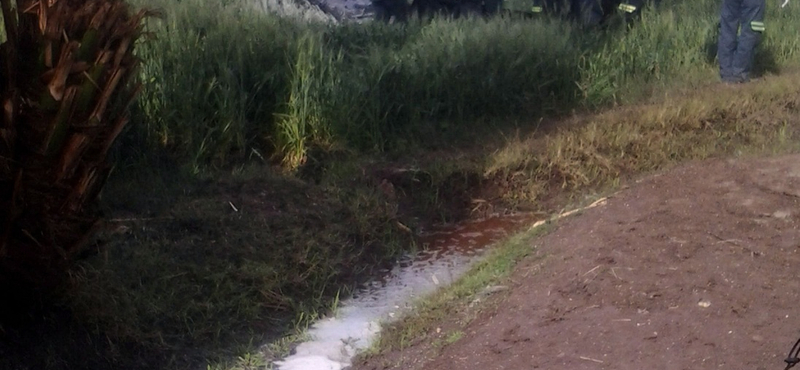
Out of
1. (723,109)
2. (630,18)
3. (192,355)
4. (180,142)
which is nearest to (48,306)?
(192,355)

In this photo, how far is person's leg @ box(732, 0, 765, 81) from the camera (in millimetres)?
8781

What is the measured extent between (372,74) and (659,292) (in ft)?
12.7

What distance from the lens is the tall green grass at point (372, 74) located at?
22.2ft

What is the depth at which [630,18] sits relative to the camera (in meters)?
10.6

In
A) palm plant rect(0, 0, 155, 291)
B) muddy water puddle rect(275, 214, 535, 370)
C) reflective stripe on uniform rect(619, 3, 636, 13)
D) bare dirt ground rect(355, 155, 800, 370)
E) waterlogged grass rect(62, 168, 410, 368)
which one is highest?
palm plant rect(0, 0, 155, 291)

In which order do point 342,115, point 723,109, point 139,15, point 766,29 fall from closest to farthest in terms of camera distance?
1. point 139,15
2. point 342,115
3. point 723,109
4. point 766,29

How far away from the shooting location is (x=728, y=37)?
898 cm

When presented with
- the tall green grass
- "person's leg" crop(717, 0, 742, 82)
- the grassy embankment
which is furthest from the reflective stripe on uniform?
"person's leg" crop(717, 0, 742, 82)

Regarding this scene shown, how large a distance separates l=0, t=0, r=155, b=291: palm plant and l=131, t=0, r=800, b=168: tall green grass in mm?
2450

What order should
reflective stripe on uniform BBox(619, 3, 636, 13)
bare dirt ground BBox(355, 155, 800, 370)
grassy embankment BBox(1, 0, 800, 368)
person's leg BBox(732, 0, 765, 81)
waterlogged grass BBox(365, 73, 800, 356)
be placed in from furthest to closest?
reflective stripe on uniform BBox(619, 3, 636, 13) → person's leg BBox(732, 0, 765, 81) → waterlogged grass BBox(365, 73, 800, 356) → grassy embankment BBox(1, 0, 800, 368) → bare dirt ground BBox(355, 155, 800, 370)

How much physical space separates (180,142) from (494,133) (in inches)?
103

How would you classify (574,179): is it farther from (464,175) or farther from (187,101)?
(187,101)

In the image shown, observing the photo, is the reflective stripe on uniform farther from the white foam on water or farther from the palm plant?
the palm plant

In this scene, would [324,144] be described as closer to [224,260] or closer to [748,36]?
[224,260]
